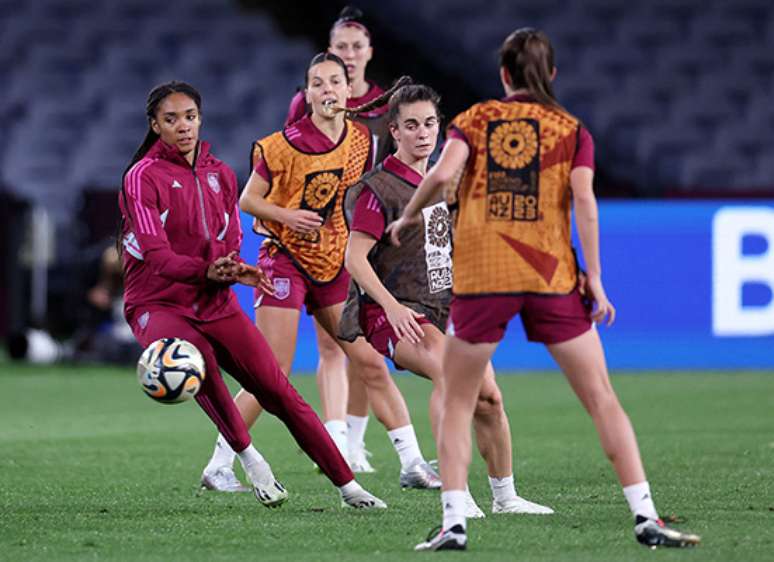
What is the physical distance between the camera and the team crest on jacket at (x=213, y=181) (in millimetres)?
7324

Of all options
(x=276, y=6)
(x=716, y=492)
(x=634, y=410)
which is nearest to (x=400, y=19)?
(x=276, y=6)

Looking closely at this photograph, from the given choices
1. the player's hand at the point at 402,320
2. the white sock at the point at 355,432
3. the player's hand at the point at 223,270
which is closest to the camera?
the player's hand at the point at 402,320

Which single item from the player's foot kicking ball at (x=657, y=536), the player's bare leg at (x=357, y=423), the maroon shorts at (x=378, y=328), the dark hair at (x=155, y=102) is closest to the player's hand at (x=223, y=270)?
the dark hair at (x=155, y=102)

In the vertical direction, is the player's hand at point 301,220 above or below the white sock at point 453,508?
above

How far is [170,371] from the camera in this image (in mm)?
6926

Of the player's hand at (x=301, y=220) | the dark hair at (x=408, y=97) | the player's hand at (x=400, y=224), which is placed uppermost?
the dark hair at (x=408, y=97)

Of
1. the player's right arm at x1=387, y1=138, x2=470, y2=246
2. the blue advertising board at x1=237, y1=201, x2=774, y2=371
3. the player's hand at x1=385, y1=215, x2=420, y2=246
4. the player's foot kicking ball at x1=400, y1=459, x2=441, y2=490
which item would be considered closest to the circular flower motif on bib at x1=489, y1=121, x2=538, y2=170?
the player's right arm at x1=387, y1=138, x2=470, y2=246

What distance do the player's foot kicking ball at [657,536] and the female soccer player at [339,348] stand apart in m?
3.48

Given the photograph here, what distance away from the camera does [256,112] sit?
2330 centimetres

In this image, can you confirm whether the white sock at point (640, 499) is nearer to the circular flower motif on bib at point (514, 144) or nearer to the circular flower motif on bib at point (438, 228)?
the circular flower motif on bib at point (514, 144)

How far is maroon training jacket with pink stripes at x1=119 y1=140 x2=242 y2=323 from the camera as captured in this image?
7.04 meters

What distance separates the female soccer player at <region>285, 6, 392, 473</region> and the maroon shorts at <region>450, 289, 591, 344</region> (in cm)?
331

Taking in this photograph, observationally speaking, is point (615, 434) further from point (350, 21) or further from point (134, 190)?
point (350, 21)

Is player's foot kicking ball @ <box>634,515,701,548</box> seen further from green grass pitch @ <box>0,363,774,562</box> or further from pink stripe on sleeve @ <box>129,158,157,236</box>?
pink stripe on sleeve @ <box>129,158,157,236</box>
